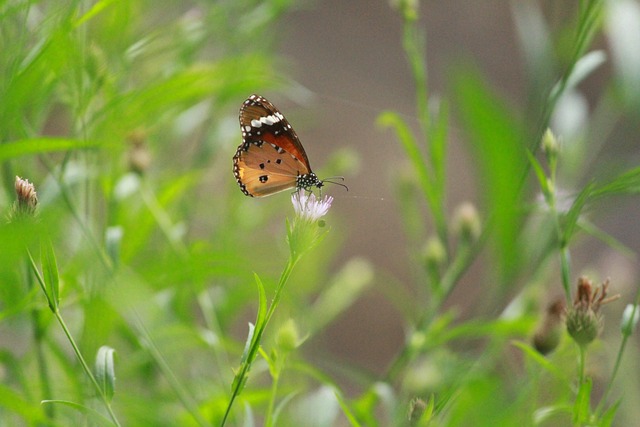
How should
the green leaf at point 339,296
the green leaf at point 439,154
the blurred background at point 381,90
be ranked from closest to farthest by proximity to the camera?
the green leaf at point 439,154, the green leaf at point 339,296, the blurred background at point 381,90

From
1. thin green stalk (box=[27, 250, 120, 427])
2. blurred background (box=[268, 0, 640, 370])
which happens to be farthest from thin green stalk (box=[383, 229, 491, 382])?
blurred background (box=[268, 0, 640, 370])

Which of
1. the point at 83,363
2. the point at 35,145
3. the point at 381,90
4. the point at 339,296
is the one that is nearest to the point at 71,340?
the point at 83,363

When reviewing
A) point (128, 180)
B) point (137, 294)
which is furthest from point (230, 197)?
point (137, 294)

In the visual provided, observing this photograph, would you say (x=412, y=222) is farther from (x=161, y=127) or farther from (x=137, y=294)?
(x=137, y=294)

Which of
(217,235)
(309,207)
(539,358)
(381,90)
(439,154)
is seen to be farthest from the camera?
(381,90)

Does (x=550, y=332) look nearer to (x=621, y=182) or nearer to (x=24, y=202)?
(x=621, y=182)

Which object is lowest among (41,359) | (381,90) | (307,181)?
(41,359)

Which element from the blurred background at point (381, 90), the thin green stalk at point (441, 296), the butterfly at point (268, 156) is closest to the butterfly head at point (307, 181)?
the butterfly at point (268, 156)

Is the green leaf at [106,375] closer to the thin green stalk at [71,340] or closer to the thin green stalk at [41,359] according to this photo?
the thin green stalk at [71,340]

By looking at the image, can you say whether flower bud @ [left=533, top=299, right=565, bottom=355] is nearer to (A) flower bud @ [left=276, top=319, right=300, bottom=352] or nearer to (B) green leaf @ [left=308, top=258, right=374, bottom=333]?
(A) flower bud @ [left=276, top=319, right=300, bottom=352]
